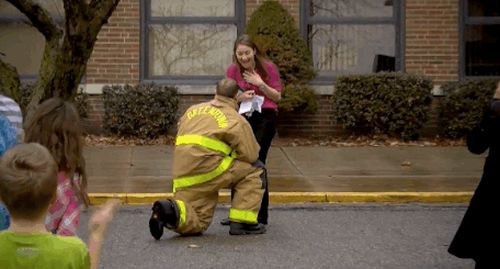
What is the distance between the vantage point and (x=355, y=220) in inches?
354

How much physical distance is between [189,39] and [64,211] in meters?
11.3

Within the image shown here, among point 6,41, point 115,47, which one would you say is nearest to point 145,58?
point 115,47

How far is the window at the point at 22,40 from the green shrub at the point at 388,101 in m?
4.79

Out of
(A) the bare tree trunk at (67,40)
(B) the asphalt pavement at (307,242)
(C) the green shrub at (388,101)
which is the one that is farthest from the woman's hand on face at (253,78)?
(C) the green shrub at (388,101)

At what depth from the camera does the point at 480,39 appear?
15.6m

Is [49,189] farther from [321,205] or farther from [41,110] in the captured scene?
[321,205]

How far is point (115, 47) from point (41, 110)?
10.9 meters

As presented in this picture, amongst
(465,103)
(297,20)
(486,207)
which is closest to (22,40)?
(297,20)

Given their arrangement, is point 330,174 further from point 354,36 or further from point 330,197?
point 354,36

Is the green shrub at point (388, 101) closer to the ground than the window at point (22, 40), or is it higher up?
closer to the ground

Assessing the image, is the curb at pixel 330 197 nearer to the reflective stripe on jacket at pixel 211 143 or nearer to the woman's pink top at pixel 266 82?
the woman's pink top at pixel 266 82

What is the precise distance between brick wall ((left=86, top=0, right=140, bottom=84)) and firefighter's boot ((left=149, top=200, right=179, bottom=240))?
25.3 feet

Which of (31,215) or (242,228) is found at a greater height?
(31,215)

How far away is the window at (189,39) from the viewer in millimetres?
15367
